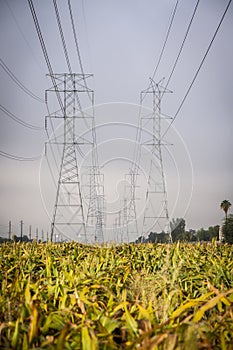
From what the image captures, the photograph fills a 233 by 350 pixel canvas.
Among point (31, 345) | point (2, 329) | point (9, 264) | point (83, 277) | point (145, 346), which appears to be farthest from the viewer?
point (9, 264)

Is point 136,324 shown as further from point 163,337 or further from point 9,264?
point 9,264

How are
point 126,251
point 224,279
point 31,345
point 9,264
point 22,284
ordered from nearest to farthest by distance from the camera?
1. point 31,345
2. point 22,284
3. point 224,279
4. point 9,264
5. point 126,251

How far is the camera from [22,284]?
4367mm

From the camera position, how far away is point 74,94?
23453 mm

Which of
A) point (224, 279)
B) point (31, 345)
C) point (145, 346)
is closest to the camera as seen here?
point (145, 346)

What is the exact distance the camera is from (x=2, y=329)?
283 cm

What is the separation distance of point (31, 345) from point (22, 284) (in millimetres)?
1872

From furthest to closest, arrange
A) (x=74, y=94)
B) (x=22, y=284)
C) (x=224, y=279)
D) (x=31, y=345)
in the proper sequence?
1. (x=74, y=94)
2. (x=224, y=279)
3. (x=22, y=284)
4. (x=31, y=345)

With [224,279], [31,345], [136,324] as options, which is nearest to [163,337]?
[136,324]

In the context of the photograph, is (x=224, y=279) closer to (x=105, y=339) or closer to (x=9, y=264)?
(x=9, y=264)

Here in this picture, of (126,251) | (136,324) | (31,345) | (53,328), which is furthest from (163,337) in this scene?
(126,251)

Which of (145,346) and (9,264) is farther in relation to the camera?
(9,264)

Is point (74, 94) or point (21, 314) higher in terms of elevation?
point (74, 94)

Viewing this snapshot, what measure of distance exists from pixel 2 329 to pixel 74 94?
21.2m
